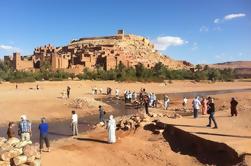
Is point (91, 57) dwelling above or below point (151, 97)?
above

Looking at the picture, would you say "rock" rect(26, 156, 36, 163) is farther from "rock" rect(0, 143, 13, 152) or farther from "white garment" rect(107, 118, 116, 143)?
"white garment" rect(107, 118, 116, 143)

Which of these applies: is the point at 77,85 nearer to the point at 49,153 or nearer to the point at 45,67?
the point at 45,67

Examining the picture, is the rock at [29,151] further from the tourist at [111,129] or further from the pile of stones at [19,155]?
the tourist at [111,129]

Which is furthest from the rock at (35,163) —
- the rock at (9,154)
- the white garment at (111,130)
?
the white garment at (111,130)

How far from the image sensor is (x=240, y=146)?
526 inches

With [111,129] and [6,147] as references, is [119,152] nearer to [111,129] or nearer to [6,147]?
[111,129]

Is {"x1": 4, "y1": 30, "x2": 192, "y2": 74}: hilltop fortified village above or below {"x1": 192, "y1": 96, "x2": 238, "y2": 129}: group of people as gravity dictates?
above

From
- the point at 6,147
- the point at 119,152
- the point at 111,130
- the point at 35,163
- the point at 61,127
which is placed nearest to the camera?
the point at 35,163

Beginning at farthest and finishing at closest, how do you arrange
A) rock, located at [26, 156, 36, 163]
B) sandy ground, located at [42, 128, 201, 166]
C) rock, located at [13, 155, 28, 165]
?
sandy ground, located at [42, 128, 201, 166] < rock, located at [26, 156, 36, 163] < rock, located at [13, 155, 28, 165]

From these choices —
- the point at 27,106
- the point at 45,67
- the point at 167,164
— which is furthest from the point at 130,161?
the point at 45,67

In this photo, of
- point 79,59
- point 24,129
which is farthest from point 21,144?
point 79,59

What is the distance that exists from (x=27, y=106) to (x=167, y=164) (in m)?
19.4

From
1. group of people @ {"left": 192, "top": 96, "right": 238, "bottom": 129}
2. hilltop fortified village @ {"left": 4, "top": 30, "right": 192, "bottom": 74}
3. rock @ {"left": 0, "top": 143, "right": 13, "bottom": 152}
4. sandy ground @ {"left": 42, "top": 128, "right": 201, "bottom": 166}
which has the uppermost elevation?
hilltop fortified village @ {"left": 4, "top": 30, "right": 192, "bottom": 74}

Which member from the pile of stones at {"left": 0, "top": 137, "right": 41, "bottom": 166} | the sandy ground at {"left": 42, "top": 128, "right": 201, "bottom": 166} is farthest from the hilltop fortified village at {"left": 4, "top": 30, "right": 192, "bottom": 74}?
the pile of stones at {"left": 0, "top": 137, "right": 41, "bottom": 166}
